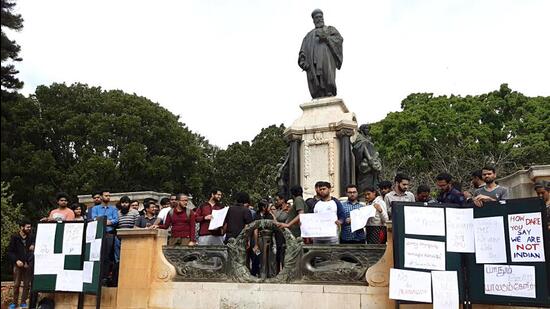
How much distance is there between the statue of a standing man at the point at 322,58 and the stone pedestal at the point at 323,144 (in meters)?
0.51

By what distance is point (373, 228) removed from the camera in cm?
853

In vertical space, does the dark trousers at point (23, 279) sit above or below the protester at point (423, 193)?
below

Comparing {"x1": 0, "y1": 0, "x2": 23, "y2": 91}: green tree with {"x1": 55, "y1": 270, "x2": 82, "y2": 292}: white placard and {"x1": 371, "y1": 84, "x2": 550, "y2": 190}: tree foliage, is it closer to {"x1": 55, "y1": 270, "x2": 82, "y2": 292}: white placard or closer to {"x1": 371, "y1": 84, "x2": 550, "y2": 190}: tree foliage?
{"x1": 55, "y1": 270, "x2": 82, "y2": 292}: white placard

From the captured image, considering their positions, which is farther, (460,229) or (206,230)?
(206,230)

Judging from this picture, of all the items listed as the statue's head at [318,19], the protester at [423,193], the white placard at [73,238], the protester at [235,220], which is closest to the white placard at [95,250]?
the white placard at [73,238]

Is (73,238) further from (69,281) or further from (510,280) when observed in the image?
(510,280)

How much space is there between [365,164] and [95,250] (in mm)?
6728

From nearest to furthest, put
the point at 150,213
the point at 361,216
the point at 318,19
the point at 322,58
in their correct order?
1. the point at 361,216
2. the point at 150,213
3. the point at 322,58
4. the point at 318,19

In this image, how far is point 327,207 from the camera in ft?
27.4

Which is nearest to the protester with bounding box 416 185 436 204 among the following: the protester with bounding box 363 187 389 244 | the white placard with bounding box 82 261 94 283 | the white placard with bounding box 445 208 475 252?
the white placard with bounding box 445 208 475 252

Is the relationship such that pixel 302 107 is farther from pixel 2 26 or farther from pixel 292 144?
pixel 2 26

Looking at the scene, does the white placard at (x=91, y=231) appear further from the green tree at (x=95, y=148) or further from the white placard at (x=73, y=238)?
the green tree at (x=95, y=148)

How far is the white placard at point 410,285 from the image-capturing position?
23.4 feet

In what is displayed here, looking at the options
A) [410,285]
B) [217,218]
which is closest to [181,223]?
[217,218]
